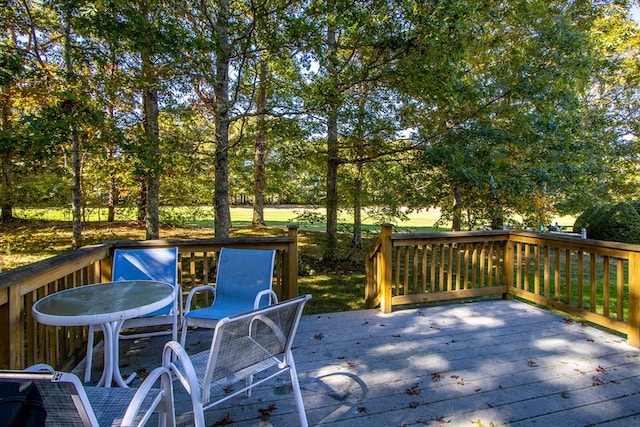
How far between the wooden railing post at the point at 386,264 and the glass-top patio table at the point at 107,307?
2.41m

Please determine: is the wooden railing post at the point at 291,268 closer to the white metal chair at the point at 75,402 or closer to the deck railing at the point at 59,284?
the deck railing at the point at 59,284

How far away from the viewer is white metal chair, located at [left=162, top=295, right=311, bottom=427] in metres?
1.63

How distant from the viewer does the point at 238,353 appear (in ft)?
5.83

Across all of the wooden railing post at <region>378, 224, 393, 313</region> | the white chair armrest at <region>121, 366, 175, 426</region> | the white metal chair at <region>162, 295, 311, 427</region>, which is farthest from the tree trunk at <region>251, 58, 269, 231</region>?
the white chair armrest at <region>121, 366, 175, 426</region>

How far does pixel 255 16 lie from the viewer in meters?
4.87

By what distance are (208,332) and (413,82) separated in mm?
4211

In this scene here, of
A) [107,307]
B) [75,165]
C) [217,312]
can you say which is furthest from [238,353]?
[75,165]

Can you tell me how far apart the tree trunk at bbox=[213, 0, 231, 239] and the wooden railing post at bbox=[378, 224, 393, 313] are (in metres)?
2.44

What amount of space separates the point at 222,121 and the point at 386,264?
328 cm

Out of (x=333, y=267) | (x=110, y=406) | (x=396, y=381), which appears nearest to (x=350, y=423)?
(x=396, y=381)

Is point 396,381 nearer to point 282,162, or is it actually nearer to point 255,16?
point 255,16

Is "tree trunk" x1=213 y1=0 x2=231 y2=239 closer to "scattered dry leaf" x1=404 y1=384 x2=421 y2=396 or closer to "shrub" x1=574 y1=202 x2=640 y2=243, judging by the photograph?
"scattered dry leaf" x1=404 y1=384 x2=421 y2=396

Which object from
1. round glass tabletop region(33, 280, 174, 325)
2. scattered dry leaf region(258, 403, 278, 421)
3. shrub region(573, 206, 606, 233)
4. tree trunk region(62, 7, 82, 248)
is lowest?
scattered dry leaf region(258, 403, 278, 421)

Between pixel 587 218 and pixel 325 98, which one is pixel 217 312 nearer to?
pixel 325 98
